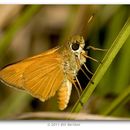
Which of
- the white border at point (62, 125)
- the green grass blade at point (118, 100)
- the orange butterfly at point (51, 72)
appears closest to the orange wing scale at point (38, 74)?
the orange butterfly at point (51, 72)

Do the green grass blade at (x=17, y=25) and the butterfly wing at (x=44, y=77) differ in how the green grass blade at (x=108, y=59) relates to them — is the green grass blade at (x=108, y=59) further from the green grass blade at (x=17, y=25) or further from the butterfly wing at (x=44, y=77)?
the green grass blade at (x=17, y=25)

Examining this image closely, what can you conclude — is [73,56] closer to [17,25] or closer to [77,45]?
[77,45]

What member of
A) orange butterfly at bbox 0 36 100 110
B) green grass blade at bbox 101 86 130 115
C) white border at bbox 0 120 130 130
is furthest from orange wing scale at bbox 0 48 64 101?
green grass blade at bbox 101 86 130 115

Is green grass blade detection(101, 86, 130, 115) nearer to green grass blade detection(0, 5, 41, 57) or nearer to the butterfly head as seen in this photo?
the butterfly head

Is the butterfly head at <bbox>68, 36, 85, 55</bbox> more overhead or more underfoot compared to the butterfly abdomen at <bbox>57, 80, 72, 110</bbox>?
more overhead

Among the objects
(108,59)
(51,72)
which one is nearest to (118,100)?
(108,59)
